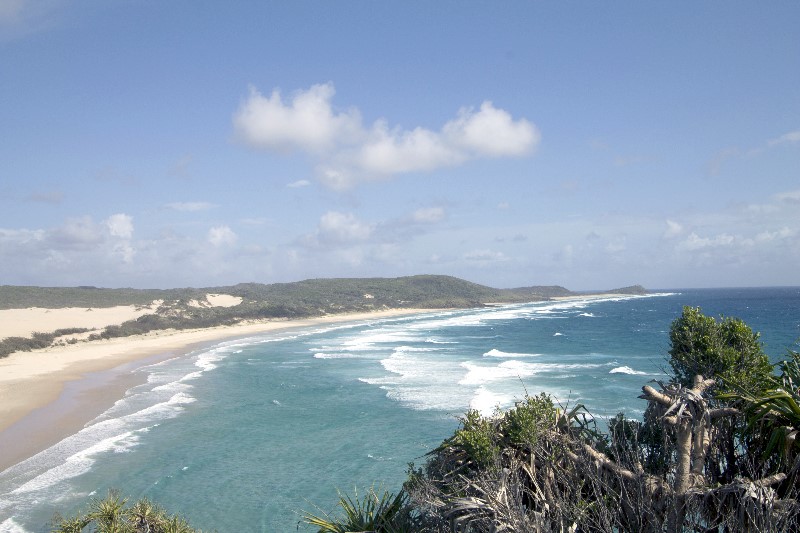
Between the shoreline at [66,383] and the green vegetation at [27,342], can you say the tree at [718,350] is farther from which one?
the green vegetation at [27,342]

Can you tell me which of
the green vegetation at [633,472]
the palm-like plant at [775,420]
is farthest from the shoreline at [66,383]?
the palm-like plant at [775,420]

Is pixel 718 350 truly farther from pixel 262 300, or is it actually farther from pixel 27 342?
pixel 262 300

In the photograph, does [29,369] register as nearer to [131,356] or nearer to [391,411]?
[131,356]

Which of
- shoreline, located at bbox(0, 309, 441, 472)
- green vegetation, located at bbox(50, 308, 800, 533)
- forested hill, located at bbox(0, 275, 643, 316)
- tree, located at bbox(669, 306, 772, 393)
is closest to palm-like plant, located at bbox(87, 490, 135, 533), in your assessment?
green vegetation, located at bbox(50, 308, 800, 533)

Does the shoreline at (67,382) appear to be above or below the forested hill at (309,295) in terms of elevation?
below

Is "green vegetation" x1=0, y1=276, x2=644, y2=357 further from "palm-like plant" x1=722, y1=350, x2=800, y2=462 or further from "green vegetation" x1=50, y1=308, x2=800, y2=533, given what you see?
"palm-like plant" x1=722, y1=350, x2=800, y2=462

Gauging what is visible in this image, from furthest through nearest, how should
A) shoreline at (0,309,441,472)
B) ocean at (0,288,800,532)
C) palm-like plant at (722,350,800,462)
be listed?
shoreline at (0,309,441,472)
ocean at (0,288,800,532)
palm-like plant at (722,350,800,462)

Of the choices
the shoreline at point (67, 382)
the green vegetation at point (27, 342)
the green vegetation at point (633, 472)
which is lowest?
the shoreline at point (67, 382)
